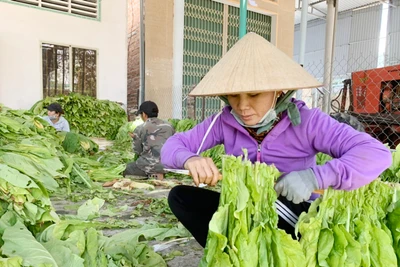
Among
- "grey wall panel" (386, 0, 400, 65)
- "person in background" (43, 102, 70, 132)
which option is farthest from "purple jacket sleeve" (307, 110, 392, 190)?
"grey wall panel" (386, 0, 400, 65)

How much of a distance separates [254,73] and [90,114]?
25.2 feet

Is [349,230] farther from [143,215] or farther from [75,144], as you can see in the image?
[75,144]

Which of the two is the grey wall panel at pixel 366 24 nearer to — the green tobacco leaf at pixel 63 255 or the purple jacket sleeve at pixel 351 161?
the purple jacket sleeve at pixel 351 161

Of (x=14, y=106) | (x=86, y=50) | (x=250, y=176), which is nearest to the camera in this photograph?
(x=250, y=176)

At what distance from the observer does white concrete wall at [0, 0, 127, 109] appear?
7.54m

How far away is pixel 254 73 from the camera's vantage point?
1.41 metres

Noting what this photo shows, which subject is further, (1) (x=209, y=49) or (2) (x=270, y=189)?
(1) (x=209, y=49)

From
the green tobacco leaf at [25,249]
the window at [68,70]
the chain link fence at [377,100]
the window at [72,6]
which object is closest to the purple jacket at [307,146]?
the green tobacco leaf at [25,249]

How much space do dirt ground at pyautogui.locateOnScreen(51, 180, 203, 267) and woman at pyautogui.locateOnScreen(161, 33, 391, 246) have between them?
35 centimetres

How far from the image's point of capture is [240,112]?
5.15ft

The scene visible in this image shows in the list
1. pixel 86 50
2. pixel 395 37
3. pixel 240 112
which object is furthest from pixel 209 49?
pixel 395 37

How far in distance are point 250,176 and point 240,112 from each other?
18.1 inches

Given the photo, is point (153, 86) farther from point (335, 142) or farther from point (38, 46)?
point (335, 142)

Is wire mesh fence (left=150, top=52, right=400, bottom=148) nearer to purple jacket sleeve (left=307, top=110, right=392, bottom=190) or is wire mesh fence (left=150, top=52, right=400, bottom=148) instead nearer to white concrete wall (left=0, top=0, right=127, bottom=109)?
white concrete wall (left=0, top=0, right=127, bottom=109)
